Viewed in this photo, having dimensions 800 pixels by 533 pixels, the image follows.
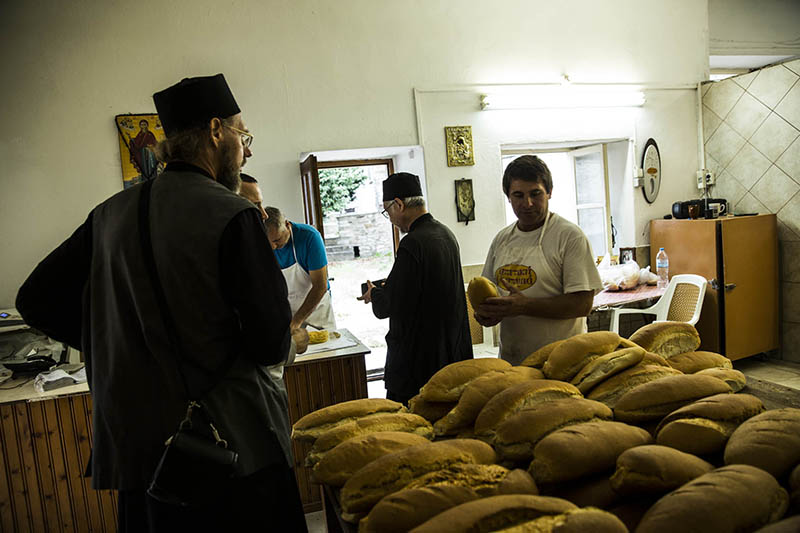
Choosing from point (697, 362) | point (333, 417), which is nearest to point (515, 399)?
point (333, 417)

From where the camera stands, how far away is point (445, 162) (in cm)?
511

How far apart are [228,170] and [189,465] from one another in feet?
2.50

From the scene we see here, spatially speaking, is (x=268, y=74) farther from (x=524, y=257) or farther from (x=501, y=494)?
(x=501, y=494)

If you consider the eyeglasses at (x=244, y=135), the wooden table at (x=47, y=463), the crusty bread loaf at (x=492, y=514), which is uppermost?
the eyeglasses at (x=244, y=135)

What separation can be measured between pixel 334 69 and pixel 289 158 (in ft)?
2.96

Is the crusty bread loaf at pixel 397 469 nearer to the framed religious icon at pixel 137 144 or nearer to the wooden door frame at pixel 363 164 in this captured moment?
the framed religious icon at pixel 137 144

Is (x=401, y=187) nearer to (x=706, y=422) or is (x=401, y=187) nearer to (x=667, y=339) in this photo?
(x=667, y=339)

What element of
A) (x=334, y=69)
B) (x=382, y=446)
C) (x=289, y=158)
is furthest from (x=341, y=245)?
(x=382, y=446)

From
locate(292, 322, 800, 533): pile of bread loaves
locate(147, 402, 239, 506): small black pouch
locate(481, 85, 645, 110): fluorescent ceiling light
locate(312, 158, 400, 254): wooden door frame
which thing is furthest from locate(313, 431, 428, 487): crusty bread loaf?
locate(481, 85, 645, 110): fluorescent ceiling light

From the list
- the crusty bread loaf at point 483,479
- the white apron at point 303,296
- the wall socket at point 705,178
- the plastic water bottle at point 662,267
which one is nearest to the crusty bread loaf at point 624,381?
the crusty bread loaf at point 483,479

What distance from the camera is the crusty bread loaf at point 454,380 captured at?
1277mm

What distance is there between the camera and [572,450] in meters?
0.89

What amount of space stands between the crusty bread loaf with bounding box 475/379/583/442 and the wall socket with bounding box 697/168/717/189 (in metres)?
5.82

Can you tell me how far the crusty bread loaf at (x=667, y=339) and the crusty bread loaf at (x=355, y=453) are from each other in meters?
0.71
